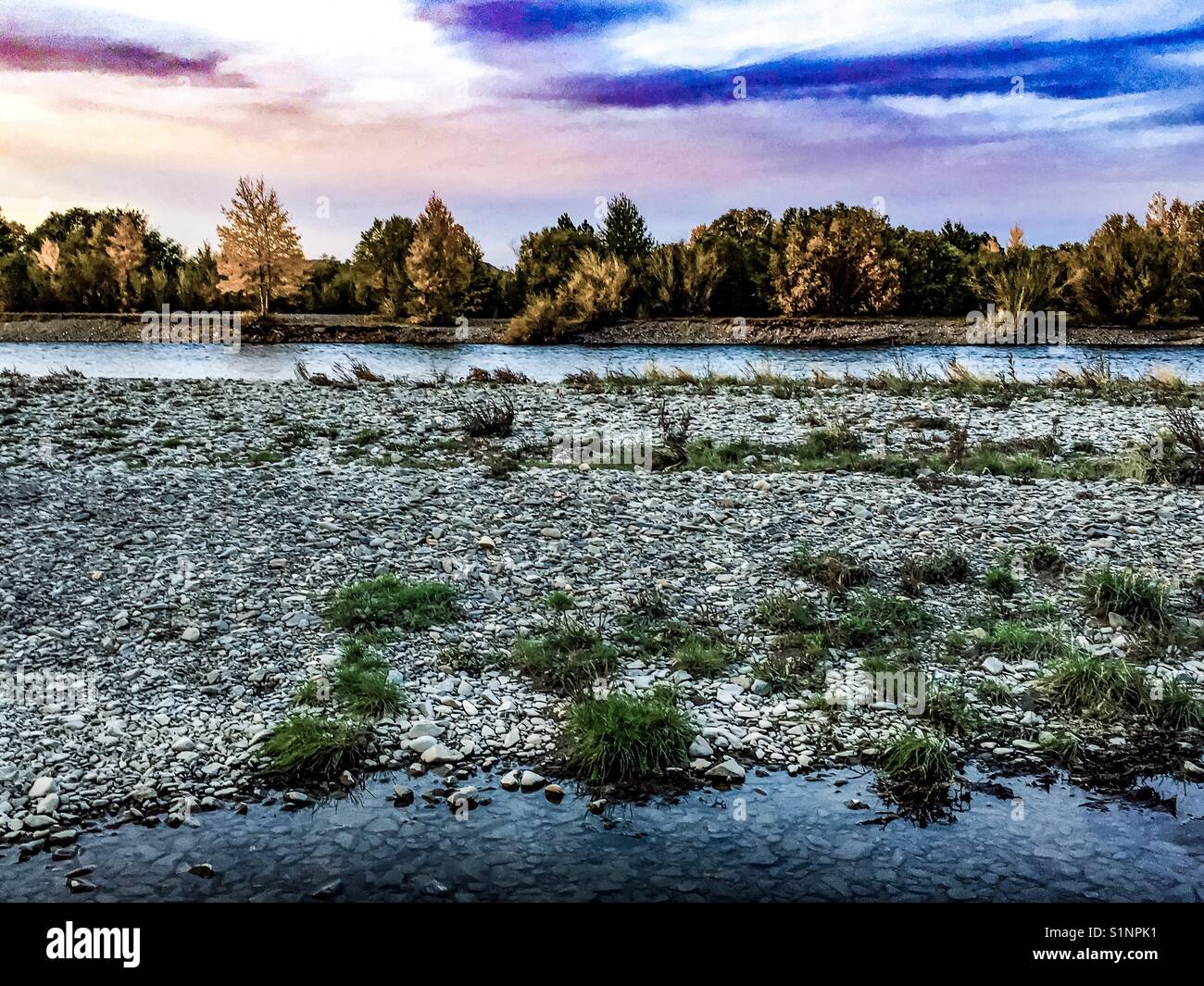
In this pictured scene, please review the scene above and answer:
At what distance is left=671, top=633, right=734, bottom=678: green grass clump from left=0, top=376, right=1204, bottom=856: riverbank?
0.08m

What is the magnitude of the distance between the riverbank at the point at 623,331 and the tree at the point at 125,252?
661cm

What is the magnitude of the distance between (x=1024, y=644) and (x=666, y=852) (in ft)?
14.1

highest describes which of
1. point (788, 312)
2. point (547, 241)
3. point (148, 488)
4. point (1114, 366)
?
point (547, 241)

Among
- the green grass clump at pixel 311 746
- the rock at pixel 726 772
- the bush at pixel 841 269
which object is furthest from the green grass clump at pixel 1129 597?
the bush at pixel 841 269

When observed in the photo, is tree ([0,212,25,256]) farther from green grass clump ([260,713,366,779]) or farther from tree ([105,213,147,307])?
green grass clump ([260,713,366,779])

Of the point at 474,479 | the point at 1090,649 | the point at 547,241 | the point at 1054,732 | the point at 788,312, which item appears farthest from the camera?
the point at 547,241

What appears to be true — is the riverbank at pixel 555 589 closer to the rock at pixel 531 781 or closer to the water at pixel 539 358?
the rock at pixel 531 781

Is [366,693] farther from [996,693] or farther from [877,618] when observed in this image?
[996,693]

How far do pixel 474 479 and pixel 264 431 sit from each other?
6093mm

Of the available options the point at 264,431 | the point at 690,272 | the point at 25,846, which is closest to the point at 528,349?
the point at 690,272

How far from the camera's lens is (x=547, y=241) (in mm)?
61438

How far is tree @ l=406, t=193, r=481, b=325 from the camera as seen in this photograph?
5478 cm

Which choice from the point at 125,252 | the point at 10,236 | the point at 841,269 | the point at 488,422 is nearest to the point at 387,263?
the point at 125,252

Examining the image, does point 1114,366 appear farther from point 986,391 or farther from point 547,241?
point 547,241
